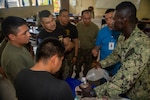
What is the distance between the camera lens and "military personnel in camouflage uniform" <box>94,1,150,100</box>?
4.18 feet

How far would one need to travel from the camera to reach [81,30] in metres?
3.42

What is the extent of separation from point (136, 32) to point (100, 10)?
22.1ft

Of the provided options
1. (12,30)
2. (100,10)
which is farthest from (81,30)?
(100,10)

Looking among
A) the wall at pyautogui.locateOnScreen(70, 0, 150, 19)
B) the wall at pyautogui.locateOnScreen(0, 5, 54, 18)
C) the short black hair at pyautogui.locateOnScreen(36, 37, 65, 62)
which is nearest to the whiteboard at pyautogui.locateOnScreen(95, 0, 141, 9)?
the wall at pyautogui.locateOnScreen(70, 0, 150, 19)

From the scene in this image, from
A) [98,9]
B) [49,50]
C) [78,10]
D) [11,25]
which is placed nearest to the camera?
[49,50]

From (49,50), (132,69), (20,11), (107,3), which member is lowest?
(132,69)

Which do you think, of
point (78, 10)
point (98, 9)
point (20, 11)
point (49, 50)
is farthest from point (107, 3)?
point (49, 50)

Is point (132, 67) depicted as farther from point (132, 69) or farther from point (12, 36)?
point (12, 36)

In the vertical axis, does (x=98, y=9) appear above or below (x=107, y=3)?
below

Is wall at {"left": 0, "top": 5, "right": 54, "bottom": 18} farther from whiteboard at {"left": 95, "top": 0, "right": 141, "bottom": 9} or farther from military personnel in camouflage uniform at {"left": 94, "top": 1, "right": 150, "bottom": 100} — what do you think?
military personnel in camouflage uniform at {"left": 94, "top": 1, "right": 150, "bottom": 100}

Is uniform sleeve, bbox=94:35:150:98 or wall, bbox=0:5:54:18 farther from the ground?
wall, bbox=0:5:54:18

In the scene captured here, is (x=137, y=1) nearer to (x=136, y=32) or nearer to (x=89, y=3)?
(x=89, y=3)

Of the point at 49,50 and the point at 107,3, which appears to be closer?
the point at 49,50

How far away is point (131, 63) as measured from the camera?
50.1 inches
